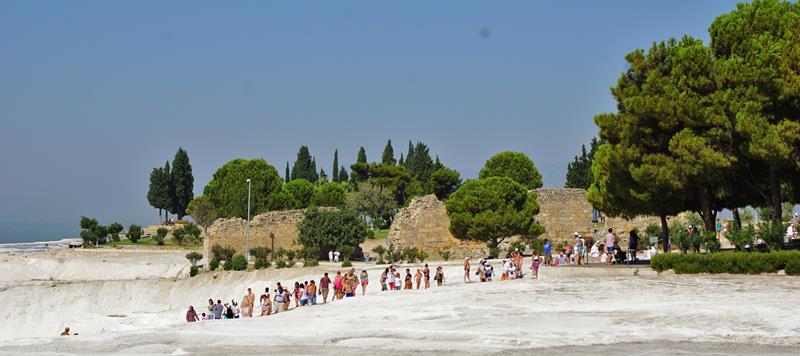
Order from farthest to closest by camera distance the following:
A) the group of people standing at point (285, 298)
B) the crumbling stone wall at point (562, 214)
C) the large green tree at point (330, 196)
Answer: the large green tree at point (330, 196)
the crumbling stone wall at point (562, 214)
the group of people standing at point (285, 298)

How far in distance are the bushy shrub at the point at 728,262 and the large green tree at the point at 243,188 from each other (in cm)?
5570

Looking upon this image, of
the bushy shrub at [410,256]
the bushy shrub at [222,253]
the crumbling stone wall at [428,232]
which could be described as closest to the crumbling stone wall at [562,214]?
the crumbling stone wall at [428,232]

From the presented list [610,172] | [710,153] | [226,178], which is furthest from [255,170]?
[710,153]

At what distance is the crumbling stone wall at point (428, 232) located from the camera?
57344 mm

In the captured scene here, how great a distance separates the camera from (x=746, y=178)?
31281mm

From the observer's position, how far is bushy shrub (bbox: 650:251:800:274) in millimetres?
26297

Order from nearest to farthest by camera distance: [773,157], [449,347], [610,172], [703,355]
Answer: [703,355] → [449,347] → [773,157] → [610,172]

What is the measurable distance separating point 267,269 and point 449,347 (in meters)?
28.8

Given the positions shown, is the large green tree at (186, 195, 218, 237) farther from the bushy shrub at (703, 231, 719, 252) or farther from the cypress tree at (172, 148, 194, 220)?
the bushy shrub at (703, 231, 719, 252)

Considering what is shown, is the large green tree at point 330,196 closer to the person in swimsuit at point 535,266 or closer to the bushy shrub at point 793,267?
the person in swimsuit at point 535,266

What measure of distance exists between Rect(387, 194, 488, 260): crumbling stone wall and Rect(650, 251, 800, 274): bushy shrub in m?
27.9

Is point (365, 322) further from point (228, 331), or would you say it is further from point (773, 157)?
point (773, 157)

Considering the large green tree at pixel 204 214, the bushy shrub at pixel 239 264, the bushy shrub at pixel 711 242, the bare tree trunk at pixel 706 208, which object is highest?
the large green tree at pixel 204 214

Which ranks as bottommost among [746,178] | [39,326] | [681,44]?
[39,326]
